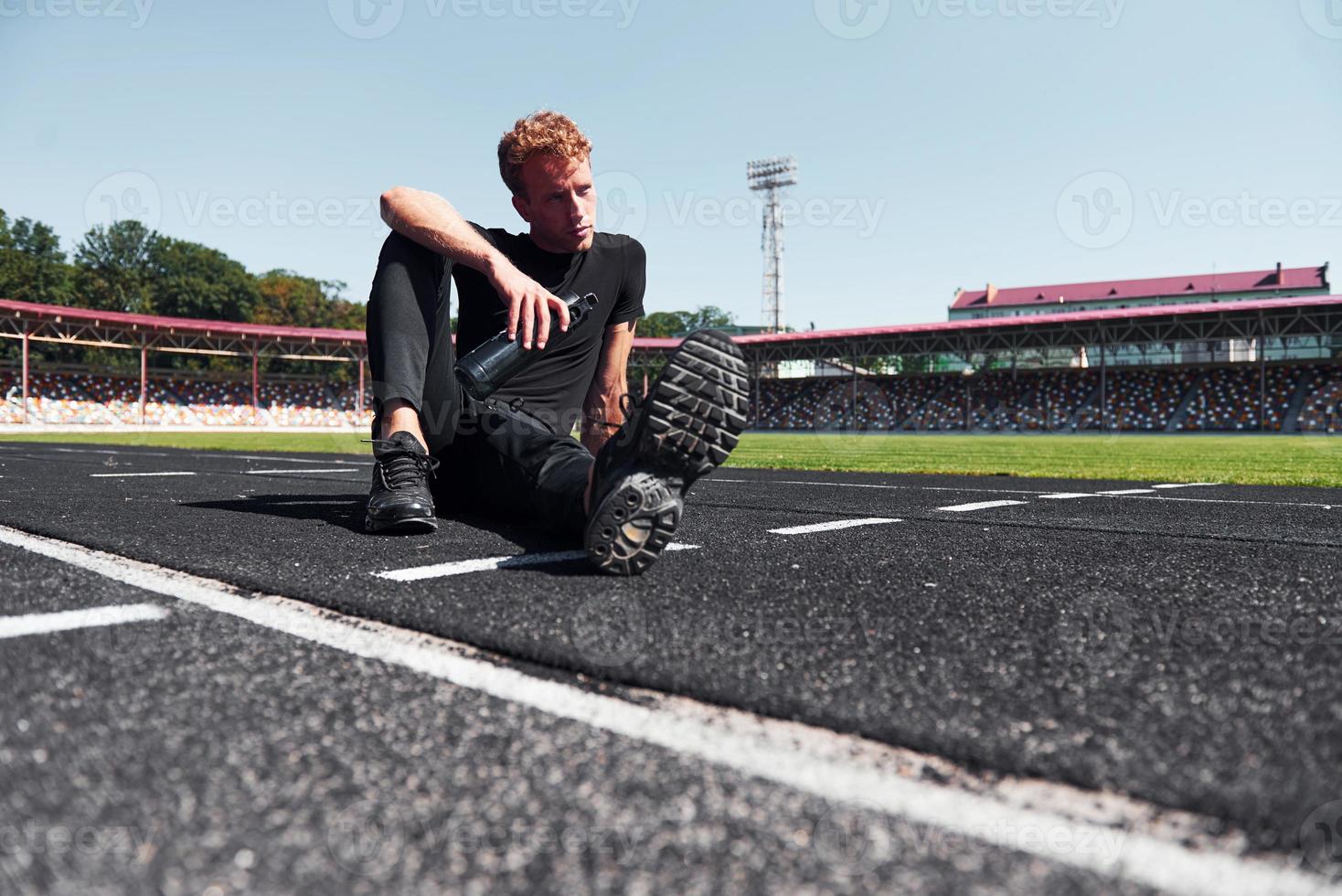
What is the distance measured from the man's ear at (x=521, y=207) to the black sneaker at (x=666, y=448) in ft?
3.69

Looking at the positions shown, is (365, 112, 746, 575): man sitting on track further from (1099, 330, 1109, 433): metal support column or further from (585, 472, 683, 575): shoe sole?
(1099, 330, 1109, 433): metal support column

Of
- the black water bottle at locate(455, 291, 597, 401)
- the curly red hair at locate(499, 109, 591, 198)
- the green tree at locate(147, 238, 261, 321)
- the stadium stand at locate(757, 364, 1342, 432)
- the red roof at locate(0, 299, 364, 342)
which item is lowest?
the stadium stand at locate(757, 364, 1342, 432)

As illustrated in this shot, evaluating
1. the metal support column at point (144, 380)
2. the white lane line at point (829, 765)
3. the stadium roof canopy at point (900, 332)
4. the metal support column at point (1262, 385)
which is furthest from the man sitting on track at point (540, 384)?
the metal support column at point (144, 380)

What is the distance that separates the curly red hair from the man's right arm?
249 millimetres

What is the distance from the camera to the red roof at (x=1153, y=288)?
77812 millimetres

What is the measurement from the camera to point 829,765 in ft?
3.19

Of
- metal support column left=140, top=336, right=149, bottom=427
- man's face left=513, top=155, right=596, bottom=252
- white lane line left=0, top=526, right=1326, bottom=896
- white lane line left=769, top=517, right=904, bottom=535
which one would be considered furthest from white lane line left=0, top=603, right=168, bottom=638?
metal support column left=140, top=336, right=149, bottom=427

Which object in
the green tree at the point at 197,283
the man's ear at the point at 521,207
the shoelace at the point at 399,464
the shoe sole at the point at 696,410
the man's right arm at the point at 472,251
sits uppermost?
the green tree at the point at 197,283

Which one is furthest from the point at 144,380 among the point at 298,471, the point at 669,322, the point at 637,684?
the point at 669,322

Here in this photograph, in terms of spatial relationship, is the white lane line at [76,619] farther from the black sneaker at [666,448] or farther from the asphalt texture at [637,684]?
the black sneaker at [666,448]

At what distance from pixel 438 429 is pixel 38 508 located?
1747mm

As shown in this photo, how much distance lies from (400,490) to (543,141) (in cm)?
112

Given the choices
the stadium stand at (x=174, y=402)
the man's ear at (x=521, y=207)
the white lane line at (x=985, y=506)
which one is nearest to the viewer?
the man's ear at (x=521, y=207)

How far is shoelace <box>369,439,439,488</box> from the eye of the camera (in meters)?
2.59
